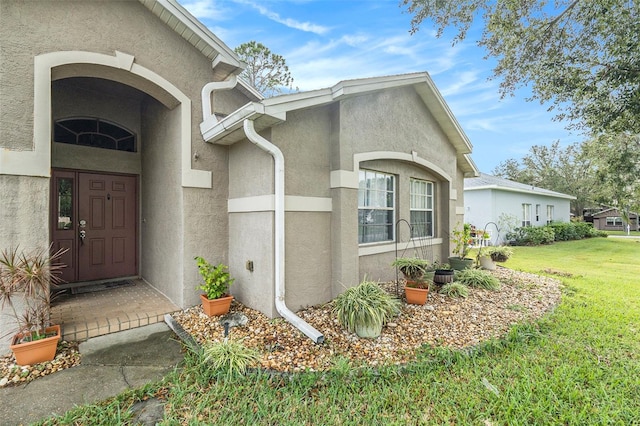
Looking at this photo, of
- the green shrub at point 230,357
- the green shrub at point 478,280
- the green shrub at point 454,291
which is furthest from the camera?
the green shrub at point 478,280

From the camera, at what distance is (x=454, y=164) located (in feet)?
31.0

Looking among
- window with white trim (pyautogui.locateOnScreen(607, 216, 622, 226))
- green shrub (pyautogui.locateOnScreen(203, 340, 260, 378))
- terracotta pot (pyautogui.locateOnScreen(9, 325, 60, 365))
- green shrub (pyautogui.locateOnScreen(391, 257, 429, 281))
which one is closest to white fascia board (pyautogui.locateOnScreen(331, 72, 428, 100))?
green shrub (pyautogui.locateOnScreen(391, 257, 429, 281))

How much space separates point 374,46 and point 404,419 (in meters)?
9.70

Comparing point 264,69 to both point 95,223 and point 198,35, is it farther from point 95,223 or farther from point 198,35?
point 95,223

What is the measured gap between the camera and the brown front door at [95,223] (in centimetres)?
641

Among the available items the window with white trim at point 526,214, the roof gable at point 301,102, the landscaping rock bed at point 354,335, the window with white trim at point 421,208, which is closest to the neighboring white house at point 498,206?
the window with white trim at point 526,214

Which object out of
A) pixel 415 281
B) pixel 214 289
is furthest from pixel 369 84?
pixel 214 289

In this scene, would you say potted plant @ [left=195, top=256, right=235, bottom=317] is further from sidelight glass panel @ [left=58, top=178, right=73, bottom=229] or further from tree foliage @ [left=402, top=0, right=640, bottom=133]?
tree foliage @ [left=402, top=0, right=640, bottom=133]

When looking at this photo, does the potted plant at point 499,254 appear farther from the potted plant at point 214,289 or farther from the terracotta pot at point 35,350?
the terracotta pot at point 35,350

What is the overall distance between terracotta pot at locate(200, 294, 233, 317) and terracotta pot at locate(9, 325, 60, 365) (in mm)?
1933

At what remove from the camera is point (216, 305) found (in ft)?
16.6

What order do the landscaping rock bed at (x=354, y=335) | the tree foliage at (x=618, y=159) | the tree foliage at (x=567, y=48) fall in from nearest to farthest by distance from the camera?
the landscaping rock bed at (x=354, y=335)
the tree foliage at (x=567, y=48)
the tree foliage at (x=618, y=159)

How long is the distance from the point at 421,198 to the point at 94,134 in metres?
8.57

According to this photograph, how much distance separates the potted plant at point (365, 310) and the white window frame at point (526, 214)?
19.4 m
